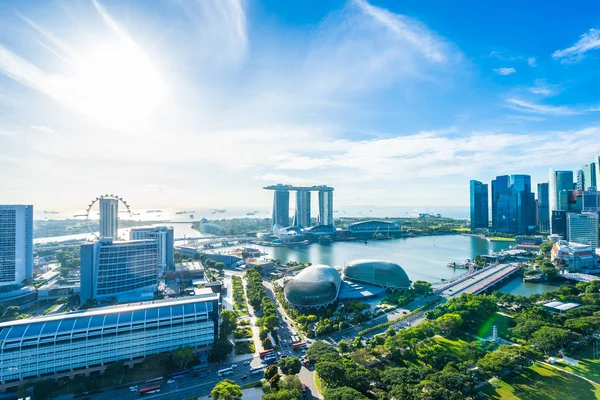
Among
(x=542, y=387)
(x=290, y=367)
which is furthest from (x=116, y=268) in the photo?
(x=542, y=387)

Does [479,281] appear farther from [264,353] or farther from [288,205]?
[288,205]

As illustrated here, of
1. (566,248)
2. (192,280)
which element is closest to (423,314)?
(192,280)

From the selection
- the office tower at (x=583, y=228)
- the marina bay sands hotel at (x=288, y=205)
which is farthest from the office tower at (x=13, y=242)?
the office tower at (x=583, y=228)

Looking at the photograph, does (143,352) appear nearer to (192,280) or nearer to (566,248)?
(192,280)

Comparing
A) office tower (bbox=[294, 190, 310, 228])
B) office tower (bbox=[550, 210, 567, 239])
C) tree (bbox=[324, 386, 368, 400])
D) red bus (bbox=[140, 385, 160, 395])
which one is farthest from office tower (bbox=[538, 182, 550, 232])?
red bus (bbox=[140, 385, 160, 395])

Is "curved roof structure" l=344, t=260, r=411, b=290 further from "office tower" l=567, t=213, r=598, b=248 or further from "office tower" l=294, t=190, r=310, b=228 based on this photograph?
"office tower" l=294, t=190, r=310, b=228
